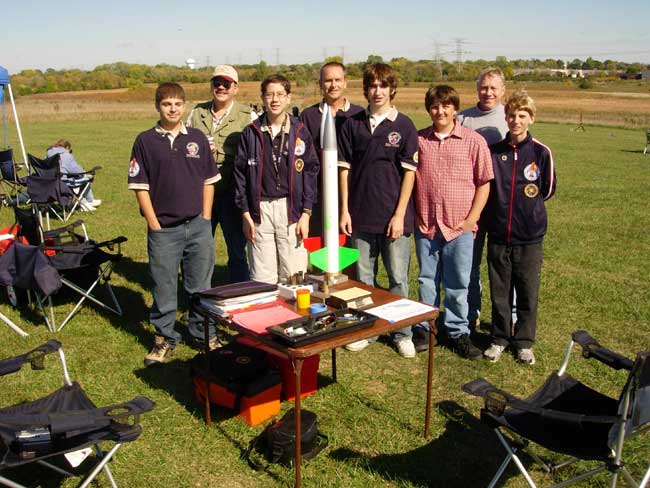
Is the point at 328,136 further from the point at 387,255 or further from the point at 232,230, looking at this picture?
the point at 232,230

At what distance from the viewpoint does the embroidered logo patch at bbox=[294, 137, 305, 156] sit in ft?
14.7

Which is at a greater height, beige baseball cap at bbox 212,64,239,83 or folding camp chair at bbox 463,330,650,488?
beige baseball cap at bbox 212,64,239,83

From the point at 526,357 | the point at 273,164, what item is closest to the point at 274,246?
the point at 273,164

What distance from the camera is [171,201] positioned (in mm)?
4383

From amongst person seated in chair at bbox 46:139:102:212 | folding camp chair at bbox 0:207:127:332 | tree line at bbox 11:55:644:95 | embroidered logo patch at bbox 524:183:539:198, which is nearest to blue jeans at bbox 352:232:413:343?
embroidered logo patch at bbox 524:183:539:198

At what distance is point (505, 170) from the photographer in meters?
4.43

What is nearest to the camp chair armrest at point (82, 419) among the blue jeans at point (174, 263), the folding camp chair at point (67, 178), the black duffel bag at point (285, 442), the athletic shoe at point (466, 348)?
the black duffel bag at point (285, 442)

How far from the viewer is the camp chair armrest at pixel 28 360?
3.12m

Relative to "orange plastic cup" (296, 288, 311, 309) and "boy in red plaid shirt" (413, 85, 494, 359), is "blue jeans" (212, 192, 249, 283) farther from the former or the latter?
"orange plastic cup" (296, 288, 311, 309)

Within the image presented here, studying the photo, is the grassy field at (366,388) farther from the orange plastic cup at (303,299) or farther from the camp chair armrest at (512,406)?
the orange plastic cup at (303,299)

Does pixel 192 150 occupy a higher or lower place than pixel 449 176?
higher

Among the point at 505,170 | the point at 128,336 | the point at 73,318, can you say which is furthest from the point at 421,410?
the point at 73,318

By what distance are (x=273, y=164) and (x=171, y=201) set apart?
2.60ft

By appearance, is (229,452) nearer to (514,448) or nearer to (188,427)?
(188,427)
